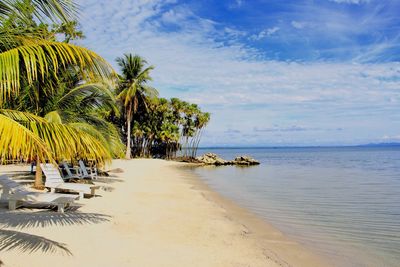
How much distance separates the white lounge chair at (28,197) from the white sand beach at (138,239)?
217 mm

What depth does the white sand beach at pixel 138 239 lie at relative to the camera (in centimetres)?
536

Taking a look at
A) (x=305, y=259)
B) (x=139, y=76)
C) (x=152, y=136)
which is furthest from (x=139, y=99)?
(x=305, y=259)

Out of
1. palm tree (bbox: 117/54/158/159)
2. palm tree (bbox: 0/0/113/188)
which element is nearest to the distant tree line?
palm tree (bbox: 117/54/158/159)

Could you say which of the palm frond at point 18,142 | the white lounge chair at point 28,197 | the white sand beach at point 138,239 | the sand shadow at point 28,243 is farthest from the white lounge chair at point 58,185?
the palm frond at point 18,142

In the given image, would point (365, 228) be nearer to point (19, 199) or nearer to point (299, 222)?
point (299, 222)

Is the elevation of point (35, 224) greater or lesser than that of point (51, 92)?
lesser

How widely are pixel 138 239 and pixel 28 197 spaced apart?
307 cm

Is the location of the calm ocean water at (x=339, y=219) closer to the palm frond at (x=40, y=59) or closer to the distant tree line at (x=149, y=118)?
the palm frond at (x=40, y=59)

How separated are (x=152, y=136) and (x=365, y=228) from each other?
40801mm

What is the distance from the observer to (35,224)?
6.83 meters

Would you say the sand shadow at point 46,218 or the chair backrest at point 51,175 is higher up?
the chair backrest at point 51,175

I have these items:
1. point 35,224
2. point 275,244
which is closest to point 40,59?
point 35,224

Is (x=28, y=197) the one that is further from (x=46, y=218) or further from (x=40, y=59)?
(x=40, y=59)

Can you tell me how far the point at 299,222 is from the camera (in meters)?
9.94
